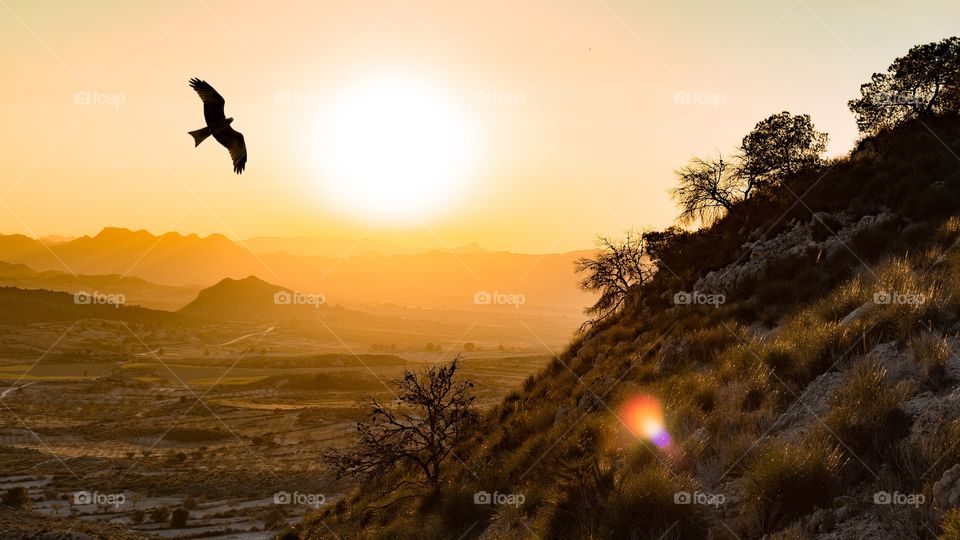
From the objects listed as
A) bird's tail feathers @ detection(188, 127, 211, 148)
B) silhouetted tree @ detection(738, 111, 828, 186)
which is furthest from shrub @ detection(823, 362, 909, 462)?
silhouetted tree @ detection(738, 111, 828, 186)

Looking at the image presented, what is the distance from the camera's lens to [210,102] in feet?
36.4

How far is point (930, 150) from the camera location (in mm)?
17422

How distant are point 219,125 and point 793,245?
16839 millimetres

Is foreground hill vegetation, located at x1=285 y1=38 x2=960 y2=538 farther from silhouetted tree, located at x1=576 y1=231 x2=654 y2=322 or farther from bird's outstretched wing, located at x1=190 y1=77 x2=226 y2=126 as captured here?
bird's outstretched wing, located at x1=190 y1=77 x2=226 y2=126

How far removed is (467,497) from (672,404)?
16.4ft

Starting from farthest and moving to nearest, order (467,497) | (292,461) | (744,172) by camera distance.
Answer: (292,461), (744,172), (467,497)

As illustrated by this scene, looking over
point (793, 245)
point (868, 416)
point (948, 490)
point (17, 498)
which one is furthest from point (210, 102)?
point (17, 498)

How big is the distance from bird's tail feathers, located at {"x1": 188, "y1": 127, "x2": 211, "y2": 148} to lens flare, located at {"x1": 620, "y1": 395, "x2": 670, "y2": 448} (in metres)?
10.1

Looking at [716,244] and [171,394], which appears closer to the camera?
[716,244]

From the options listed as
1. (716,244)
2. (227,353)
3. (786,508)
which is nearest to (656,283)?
(716,244)

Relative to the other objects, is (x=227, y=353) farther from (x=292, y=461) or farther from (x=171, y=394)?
(x=292, y=461)

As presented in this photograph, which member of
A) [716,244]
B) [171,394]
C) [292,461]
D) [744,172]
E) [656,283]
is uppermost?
[744,172]

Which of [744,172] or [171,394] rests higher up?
[744,172]

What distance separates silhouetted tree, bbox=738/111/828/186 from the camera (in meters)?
23.5
